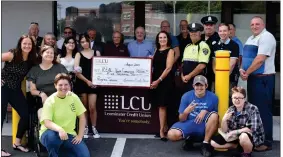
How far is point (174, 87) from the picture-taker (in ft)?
22.4

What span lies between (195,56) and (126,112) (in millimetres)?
1395

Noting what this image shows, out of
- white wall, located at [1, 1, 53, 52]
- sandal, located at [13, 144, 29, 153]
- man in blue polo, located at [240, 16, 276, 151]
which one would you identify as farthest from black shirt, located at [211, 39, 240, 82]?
white wall, located at [1, 1, 53, 52]

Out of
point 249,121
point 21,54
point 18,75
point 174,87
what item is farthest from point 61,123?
point 249,121

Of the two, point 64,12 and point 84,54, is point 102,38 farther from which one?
point 84,54

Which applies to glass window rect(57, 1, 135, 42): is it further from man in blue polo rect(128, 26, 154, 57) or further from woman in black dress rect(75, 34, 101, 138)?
woman in black dress rect(75, 34, 101, 138)

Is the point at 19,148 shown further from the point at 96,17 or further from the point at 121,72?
the point at 96,17

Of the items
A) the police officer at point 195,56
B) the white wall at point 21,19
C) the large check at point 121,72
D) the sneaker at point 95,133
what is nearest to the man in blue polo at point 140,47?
the large check at point 121,72

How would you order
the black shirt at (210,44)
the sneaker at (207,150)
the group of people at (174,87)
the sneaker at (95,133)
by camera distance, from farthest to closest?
the sneaker at (95,133), the black shirt at (210,44), the sneaker at (207,150), the group of people at (174,87)

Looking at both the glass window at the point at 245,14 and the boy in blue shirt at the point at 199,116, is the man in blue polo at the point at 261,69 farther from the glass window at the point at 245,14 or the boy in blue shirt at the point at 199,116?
the glass window at the point at 245,14

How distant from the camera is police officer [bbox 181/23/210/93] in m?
6.34

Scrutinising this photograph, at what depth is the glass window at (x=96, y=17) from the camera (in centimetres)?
895

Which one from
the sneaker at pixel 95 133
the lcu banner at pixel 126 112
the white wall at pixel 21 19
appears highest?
the white wall at pixel 21 19

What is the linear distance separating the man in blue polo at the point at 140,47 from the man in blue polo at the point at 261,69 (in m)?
1.48

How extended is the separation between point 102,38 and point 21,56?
3.12 metres
